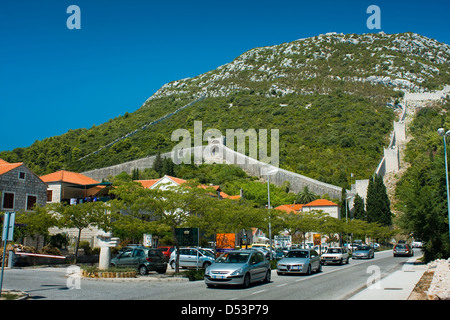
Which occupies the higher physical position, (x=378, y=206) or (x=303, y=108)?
(x=303, y=108)

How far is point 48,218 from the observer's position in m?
28.7

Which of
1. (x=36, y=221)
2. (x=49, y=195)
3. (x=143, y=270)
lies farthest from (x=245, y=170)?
(x=143, y=270)

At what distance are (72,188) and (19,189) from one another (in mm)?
9096

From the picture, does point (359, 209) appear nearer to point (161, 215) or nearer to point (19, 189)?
point (19, 189)

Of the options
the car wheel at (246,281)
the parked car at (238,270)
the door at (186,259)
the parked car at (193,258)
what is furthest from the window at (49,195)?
the car wheel at (246,281)

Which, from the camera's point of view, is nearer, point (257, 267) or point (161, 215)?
point (257, 267)

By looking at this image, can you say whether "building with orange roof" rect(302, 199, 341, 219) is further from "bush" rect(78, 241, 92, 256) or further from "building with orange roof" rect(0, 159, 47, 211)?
"building with orange roof" rect(0, 159, 47, 211)

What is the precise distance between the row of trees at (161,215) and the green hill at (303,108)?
6548cm

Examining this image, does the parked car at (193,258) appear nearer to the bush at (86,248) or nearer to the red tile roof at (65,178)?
the bush at (86,248)

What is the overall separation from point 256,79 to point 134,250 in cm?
16650

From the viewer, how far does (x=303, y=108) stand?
466 feet
